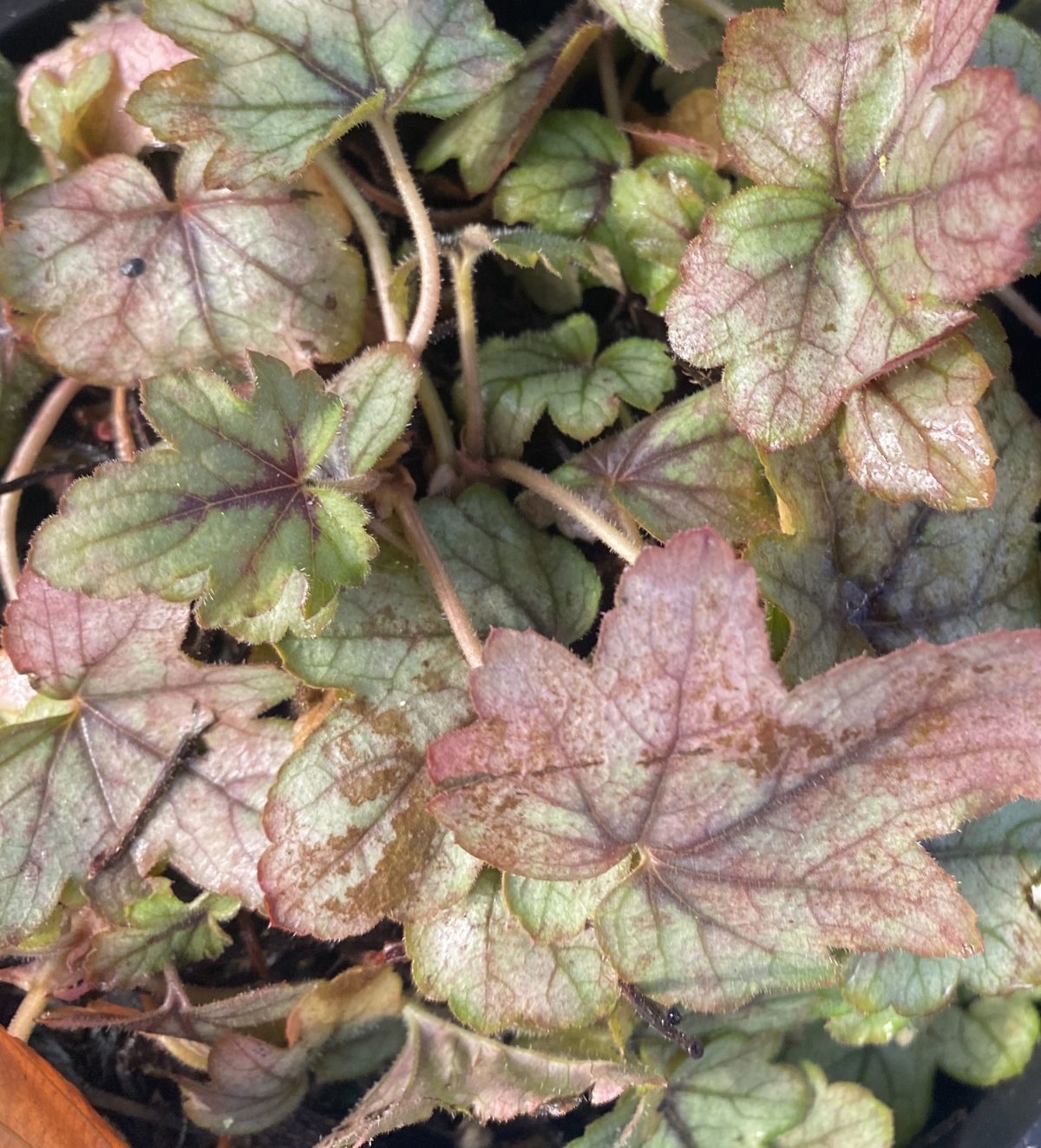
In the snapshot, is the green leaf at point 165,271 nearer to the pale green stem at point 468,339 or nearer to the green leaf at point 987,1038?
the pale green stem at point 468,339

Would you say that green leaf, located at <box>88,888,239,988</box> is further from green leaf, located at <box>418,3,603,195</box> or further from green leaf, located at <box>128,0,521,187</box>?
green leaf, located at <box>418,3,603,195</box>

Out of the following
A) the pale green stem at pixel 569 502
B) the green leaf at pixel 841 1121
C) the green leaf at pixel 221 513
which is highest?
the green leaf at pixel 221 513

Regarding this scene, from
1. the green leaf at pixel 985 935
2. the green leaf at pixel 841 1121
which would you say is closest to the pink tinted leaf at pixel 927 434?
the green leaf at pixel 985 935

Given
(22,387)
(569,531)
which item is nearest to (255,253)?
(22,387)

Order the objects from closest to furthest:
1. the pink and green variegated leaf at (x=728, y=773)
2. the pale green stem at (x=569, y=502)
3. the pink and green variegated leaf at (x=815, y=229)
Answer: the pink and green variegated leaf at (x=728, y=773) < the pink and green variegated leaf at (x=815, y=229) < the pale green stem at (x=569, y=502)

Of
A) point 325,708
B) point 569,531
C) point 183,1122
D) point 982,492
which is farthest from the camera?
point 183,1122

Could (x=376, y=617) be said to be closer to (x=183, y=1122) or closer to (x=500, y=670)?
(x=500, y=670)

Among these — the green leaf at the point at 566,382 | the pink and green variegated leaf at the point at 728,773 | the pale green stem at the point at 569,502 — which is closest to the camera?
the pink and green variegated leaf at the point at 728,773
